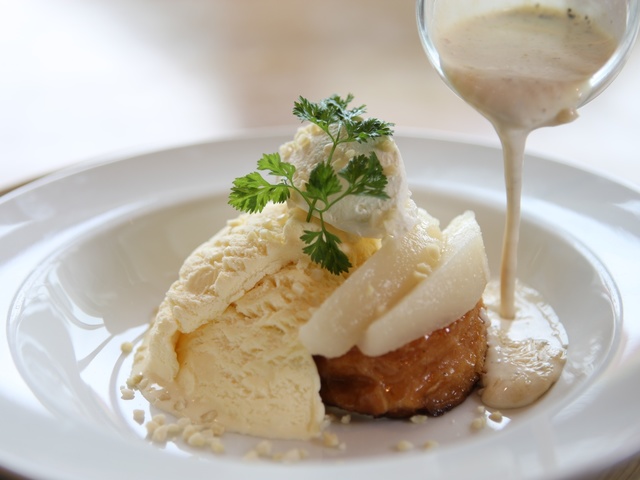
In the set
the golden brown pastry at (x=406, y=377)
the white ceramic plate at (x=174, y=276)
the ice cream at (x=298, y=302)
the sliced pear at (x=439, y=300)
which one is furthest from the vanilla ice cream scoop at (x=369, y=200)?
the white ceramic plate at (x=174, y=276)

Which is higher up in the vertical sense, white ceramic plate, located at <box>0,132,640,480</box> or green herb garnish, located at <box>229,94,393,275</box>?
green herb garnish, located at <box>229,94,393,275</box>

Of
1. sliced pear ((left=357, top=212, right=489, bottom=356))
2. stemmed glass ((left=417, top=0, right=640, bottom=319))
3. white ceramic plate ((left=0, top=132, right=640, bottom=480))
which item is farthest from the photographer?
stemmed glass ((left=417, top=0, right=640, bottom=319))

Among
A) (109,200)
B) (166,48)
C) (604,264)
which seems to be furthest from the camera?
(166,48)

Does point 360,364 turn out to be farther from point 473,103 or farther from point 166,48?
point 166,48

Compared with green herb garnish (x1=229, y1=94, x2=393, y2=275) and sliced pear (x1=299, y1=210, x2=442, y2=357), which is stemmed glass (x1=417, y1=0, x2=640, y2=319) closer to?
green herb garnish (x1=229, y1=94, x2=393, y2=275)

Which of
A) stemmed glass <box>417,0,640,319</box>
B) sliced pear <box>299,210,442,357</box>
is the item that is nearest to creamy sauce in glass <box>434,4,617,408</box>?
stemmed glass <box>417,0,640,319</box>

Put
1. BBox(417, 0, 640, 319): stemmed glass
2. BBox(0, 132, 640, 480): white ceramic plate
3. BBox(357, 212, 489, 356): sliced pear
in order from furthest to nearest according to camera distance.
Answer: BBox(417, 0, 640, 319): stemmed glass → BBox(357, 212, 489, 356): sliced pear → BBox(0, 132, 640, 480): white ceramic plate

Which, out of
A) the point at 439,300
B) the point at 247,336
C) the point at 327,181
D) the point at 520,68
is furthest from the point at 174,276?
the point at 520,68

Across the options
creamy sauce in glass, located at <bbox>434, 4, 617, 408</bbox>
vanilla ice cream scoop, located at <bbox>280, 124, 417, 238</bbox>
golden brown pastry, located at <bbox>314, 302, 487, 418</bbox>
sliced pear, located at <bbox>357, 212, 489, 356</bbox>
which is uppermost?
creamy sauce in glass, located at <bbox>434, 4, 617, 408</bbox>

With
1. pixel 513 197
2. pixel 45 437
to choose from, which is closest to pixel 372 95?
pixel 513 197
